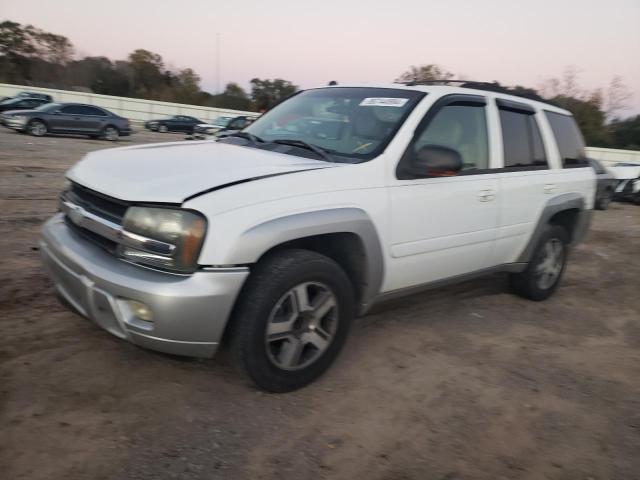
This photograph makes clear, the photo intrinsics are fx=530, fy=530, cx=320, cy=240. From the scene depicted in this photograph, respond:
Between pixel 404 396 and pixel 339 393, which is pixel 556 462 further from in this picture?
pixel 339 393

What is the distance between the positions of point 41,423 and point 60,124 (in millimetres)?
20327

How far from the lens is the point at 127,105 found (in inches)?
1665

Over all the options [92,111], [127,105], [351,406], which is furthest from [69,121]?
[127,105]

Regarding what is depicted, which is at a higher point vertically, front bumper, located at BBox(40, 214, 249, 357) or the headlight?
the headlight

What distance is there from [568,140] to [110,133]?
67.3 ft

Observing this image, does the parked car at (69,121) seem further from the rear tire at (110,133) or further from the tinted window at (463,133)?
the tinted window at (463,133)

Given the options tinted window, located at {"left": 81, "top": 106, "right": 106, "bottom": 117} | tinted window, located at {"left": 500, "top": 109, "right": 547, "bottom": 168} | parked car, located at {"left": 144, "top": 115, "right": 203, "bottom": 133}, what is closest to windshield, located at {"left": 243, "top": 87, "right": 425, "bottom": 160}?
tinted window, located at {"left": 500, "top": 109, "right": 547, "bottom": 168}

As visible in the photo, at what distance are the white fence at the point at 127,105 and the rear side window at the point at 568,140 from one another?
36.1 m

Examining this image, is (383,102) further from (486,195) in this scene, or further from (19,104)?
(19,104)

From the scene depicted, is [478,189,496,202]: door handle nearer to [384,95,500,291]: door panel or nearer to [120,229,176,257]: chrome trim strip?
[384,95,500,291]: door panel

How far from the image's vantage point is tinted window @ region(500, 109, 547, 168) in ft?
13.8

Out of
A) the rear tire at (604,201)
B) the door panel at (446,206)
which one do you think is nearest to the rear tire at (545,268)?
the door panel at (446,206)

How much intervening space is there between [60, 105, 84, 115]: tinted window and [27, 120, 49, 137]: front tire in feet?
3.03

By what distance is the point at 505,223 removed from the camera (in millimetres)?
4145
